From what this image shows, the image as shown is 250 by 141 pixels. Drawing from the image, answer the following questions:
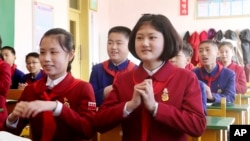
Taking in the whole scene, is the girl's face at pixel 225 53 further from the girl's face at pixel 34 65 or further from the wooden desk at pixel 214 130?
the wooden desk at pixel 214 130

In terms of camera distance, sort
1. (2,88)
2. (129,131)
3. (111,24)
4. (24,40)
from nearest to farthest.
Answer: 1. (129,131)
2. (2,88)
3. (24,40)
4. (111,24)

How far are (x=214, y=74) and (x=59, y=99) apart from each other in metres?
2.47

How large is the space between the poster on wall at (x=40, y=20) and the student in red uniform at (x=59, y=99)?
4.21 metres

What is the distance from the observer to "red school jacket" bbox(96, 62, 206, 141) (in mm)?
1431

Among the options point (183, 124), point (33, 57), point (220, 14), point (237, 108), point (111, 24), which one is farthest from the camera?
point (111, 24)

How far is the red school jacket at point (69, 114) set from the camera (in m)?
1.54

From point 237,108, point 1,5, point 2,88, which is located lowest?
point 237,108

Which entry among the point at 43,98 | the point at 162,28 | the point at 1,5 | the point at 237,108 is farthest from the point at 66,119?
the point at 1,5

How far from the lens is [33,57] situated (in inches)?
194

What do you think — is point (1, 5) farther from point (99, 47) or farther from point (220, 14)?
point (220, 14)

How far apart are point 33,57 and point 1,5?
850mm

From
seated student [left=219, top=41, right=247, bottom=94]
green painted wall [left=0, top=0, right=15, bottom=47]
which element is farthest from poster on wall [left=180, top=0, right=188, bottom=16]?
green painted wall [left=0, top=0, right=15, bottom=47]

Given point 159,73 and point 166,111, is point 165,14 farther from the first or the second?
point 166,111

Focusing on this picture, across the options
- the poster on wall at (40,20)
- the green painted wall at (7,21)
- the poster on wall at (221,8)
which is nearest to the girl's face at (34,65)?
the green painted wall at (7,21)
